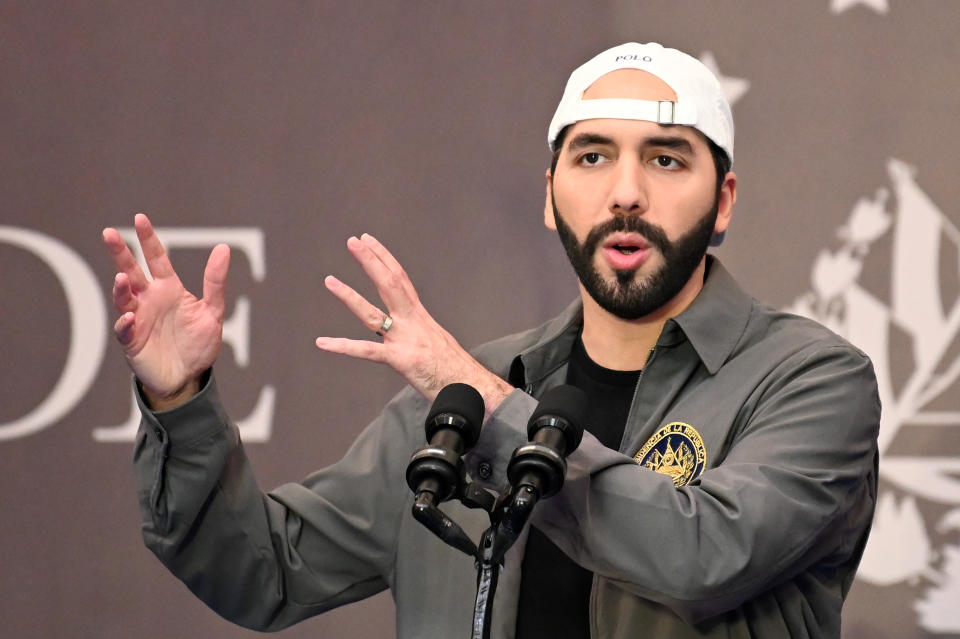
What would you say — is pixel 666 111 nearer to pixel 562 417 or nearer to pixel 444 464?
pixel 562 417

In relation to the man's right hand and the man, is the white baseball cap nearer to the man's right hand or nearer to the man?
the man

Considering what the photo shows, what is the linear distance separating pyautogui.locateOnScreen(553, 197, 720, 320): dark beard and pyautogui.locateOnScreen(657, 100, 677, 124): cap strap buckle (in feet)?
0.59

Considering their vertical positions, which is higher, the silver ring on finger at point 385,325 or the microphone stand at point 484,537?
the silver ring on finger at point 385,325

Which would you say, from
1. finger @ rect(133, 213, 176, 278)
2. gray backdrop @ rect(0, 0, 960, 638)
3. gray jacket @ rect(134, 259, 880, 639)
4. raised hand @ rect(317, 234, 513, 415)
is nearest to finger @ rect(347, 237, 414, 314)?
raised hand @ rect(317, 234, 513, 415)

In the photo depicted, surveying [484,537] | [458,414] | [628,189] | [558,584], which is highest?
[628,189]

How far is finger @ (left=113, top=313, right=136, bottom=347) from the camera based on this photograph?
1955 mm

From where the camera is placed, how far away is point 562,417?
1.54m

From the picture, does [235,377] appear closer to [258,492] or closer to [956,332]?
[258,492]

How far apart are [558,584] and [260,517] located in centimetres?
54

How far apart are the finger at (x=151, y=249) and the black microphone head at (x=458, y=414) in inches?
23.5

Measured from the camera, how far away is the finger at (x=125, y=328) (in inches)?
77.0

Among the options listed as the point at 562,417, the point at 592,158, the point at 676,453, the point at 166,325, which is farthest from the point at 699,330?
the point at 166,325

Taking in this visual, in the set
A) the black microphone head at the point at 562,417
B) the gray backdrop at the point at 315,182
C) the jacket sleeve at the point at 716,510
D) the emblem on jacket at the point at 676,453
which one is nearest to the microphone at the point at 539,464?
the black microphone head at the point at 562,417

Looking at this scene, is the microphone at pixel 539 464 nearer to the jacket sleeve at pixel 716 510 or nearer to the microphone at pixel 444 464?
the microphone at pixel 444 464
